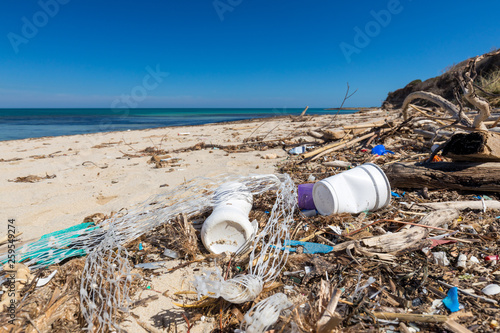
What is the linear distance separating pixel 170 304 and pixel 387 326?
3.76 ft

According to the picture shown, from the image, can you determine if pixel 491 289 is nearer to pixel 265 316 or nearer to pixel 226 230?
pixel 265 316

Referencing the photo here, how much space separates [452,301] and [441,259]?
38 centimetres

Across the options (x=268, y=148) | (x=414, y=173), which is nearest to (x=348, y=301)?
(x=414, y=173)

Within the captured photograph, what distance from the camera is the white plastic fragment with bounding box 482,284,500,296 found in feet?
4.54

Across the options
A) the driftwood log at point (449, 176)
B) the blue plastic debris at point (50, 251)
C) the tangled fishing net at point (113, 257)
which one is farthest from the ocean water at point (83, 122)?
the blue plastic debris at point (50, 251)

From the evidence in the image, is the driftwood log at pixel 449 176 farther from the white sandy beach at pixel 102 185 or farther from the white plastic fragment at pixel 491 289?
the white sandy beach at pixel 102 185

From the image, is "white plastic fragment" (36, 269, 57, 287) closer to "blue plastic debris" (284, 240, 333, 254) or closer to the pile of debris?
the pile of debris

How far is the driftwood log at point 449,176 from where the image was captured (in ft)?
8.20

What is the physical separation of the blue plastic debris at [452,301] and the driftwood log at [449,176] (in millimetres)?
1597

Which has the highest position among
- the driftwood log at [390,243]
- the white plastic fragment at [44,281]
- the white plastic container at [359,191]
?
the white plastic container at [359,191]

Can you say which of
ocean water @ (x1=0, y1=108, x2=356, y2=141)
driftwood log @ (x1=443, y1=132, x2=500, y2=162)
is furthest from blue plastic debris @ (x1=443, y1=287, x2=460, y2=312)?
ocean water @ (x1=0, y1=108, x2=356, y2=141)

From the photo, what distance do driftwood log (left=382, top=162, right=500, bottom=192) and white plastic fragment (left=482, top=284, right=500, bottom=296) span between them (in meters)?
1.48

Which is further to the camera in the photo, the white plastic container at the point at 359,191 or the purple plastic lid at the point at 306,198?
the purple plastic lid at the point at 306,198

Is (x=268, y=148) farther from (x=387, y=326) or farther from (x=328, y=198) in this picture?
(x=387, y=326)
